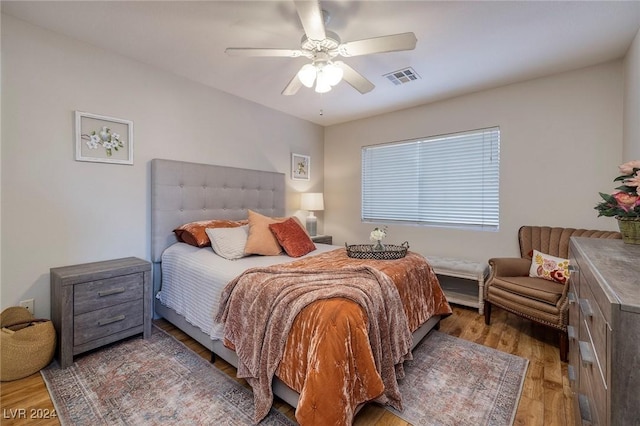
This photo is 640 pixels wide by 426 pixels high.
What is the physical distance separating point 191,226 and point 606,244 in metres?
3.12

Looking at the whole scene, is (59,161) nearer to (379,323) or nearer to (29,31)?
(29,31)

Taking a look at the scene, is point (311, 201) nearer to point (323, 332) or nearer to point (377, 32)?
point (377, 32)

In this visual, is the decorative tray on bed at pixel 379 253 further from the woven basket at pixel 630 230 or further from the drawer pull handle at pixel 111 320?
the drawer pull handle at pixel 111 320

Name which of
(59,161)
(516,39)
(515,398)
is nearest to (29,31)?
(59,161)

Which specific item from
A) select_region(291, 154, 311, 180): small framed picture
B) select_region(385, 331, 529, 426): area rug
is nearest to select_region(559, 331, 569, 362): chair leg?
select_region(385, 331, 529, 426): area rug

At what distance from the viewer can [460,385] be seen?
1870 millimetres

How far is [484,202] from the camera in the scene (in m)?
3.34

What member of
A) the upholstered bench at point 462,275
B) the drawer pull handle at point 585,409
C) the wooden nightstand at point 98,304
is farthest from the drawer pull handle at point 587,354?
the wooden nightstand at point 98,304

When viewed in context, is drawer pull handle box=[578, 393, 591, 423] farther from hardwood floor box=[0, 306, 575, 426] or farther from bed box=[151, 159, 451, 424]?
bed box=[151, 159, 451, 424]

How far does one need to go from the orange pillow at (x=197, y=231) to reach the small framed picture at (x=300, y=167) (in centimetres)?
166

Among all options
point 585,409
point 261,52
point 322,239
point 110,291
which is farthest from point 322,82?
point 322,239

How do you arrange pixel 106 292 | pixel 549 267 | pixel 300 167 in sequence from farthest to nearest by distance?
pixel 300 167 < pixel 549 267 < pixel 106 292

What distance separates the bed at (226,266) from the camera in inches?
55.0

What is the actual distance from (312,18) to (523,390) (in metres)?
2.68
